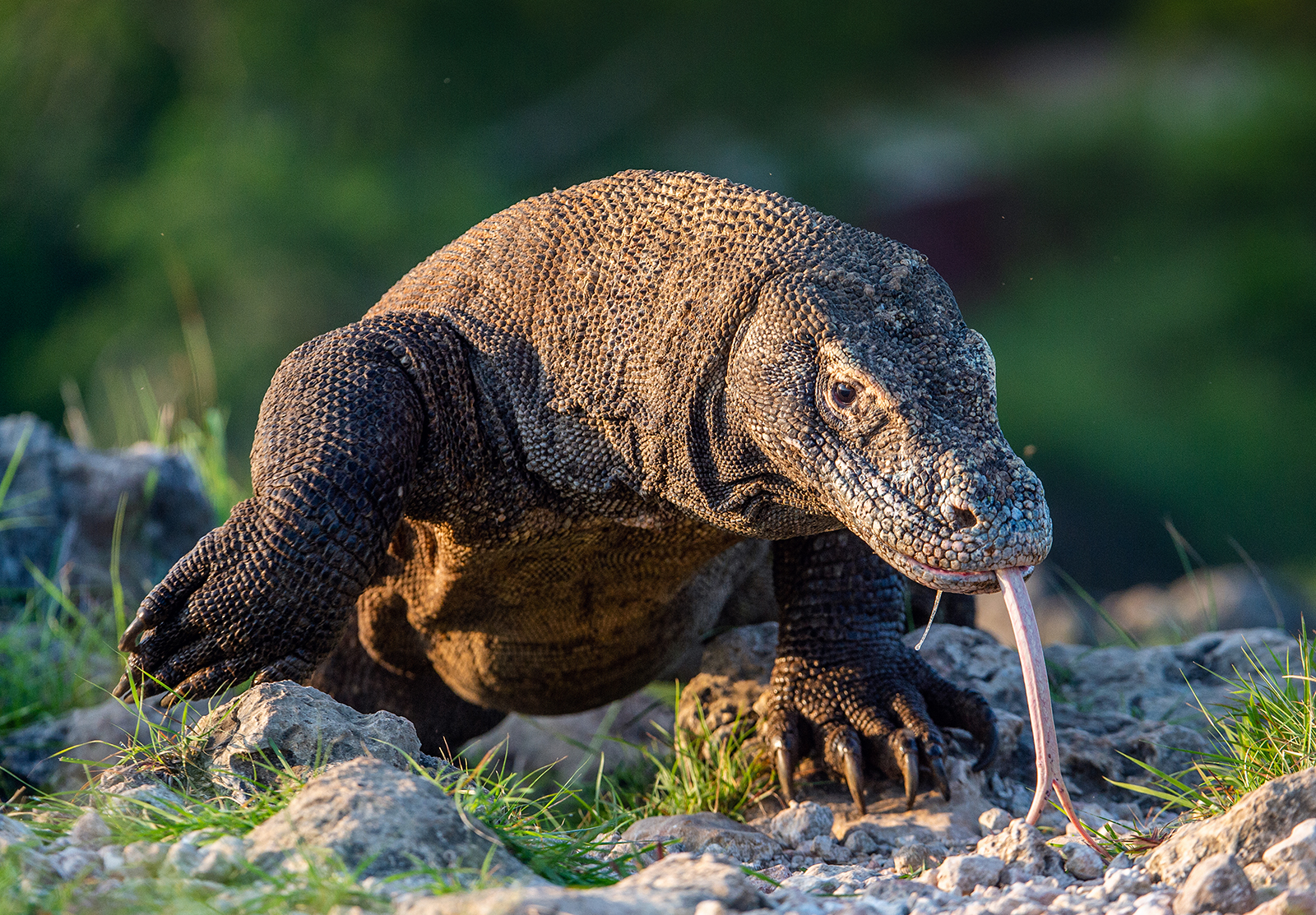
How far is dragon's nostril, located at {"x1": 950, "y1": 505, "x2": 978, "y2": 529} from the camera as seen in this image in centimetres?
276

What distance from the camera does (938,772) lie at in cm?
365

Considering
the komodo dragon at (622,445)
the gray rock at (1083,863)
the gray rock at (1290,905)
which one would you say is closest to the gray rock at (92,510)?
the komodo dragon at (622,445)

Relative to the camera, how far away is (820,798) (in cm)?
385

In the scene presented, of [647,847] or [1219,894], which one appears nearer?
[1219,894]

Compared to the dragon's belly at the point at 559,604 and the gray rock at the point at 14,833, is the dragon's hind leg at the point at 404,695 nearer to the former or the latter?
the dragon's belly at the point at 559,604

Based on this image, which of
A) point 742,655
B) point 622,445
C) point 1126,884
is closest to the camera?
point 1126,884

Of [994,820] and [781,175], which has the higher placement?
[781,175]

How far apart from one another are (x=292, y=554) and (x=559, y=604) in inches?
36.2

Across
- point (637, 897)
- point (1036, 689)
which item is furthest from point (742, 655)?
point (637, 897)

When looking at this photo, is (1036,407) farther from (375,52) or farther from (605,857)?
(605,857)

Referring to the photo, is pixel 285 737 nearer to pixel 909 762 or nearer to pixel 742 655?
pixel 909 762

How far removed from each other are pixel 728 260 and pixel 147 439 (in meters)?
5.21

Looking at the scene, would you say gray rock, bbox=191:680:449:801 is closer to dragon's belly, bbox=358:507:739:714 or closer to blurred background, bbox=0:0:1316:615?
dragon's belly, bbox=358:507:739:714

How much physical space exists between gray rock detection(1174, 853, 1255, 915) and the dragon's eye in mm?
1121
